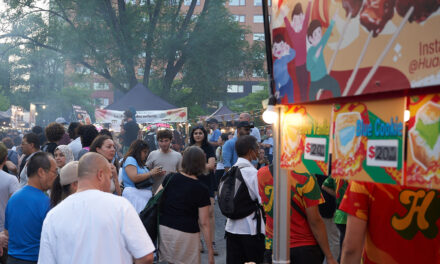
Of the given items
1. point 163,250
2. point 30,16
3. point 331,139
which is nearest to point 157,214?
point 163,250

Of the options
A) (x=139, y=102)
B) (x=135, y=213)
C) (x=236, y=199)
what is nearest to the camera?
(x=135, y=213)

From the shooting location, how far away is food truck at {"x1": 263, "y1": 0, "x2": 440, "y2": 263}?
1.71m

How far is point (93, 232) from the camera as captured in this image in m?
3.33

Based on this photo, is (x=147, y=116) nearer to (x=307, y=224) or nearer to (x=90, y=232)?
(x=307, y=224)

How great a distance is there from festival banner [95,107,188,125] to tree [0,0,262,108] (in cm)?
1174

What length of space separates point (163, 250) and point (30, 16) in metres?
29.2

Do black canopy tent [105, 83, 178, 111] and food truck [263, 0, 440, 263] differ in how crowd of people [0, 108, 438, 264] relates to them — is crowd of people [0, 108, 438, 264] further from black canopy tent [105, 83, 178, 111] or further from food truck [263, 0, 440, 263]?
black canopy tent [105, 83, 178, 111]

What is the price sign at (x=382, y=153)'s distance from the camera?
1.84 m

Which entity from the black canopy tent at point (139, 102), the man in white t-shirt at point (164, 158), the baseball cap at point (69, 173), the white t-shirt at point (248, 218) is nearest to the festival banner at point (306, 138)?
the baseball cap at point (69, 173)

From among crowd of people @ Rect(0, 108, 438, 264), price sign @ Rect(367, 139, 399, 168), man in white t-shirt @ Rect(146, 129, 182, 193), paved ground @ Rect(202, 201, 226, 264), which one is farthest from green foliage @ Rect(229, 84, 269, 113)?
price sign @ Rect(367, 139, 399, 168)

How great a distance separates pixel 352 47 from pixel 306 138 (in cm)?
49

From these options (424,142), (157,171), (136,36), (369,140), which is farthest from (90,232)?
(136,36)

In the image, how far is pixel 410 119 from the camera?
1775 mm

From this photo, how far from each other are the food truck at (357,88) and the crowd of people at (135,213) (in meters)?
0.87
